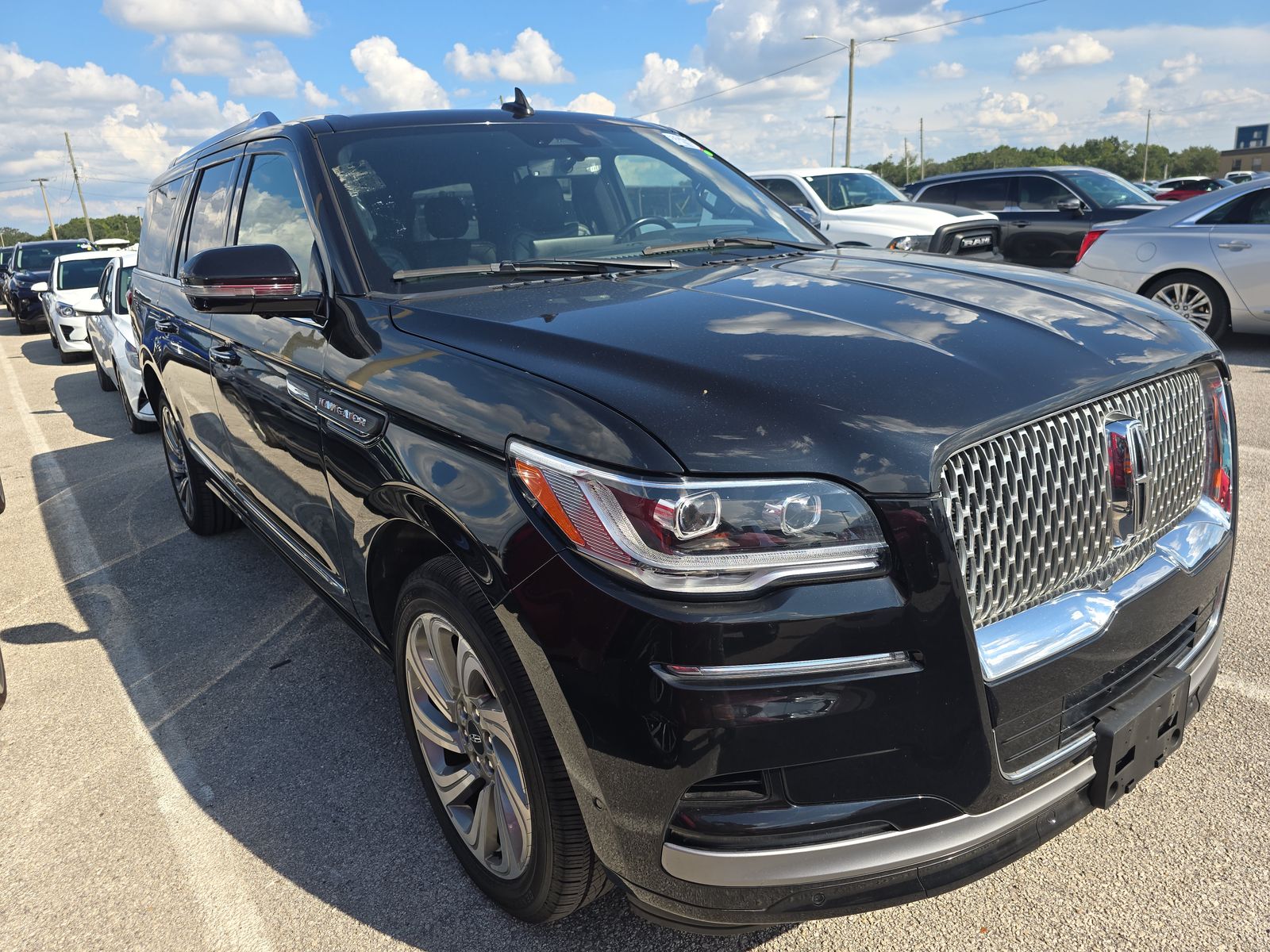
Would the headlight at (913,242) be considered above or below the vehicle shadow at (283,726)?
above

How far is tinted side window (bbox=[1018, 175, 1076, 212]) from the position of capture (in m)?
13.2

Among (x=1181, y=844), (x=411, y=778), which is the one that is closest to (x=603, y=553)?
(x=411, y=778)

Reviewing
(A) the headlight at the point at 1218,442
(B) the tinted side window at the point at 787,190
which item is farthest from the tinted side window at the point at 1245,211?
(A) the headlight at the point at 1218,442

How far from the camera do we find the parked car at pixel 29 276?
64.2 ft

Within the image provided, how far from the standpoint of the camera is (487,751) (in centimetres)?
233

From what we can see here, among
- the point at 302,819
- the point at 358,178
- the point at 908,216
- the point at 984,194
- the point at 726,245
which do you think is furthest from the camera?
the point at 984,194

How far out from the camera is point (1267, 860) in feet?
7.81

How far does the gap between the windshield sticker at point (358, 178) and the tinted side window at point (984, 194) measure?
12395mm

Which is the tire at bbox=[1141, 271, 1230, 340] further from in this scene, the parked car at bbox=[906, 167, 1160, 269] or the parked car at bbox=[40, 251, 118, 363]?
the parked car at bbox=[40, 251, 118, 363]

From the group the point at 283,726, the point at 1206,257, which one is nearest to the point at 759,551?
the point at 283,726

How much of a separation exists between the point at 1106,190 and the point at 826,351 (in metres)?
13.6

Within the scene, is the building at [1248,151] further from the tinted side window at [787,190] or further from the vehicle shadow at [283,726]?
the vehicle shadow at [283,726]

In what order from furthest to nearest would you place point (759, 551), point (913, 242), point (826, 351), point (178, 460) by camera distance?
1. point (913, 242)
2. point (178, 460)
3. point (826, 351)
4. point (759, 551)

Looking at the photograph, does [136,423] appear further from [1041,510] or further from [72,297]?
[1041,510]
